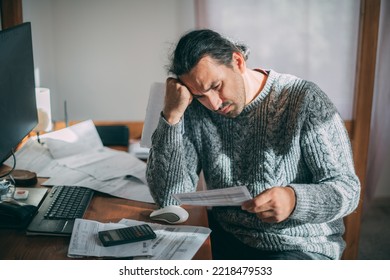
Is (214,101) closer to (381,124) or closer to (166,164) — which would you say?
(166,164)

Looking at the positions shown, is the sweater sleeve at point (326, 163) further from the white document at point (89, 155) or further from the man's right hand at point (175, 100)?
the white document at point (89, 155)

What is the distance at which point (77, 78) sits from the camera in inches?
82.7

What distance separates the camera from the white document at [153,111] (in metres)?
1.59

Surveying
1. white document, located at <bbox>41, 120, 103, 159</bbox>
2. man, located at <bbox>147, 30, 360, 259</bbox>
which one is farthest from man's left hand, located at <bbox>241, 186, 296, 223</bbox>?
white document, located at <bbox>41, 120, 103, 159</bbox>

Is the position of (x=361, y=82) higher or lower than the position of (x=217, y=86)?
lower

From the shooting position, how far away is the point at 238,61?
134 cm

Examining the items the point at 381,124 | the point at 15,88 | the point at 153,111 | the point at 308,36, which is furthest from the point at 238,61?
the point at 381,124

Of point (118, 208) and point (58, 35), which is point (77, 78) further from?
point (118, 208)

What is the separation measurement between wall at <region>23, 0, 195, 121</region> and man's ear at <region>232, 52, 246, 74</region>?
2.32 feet

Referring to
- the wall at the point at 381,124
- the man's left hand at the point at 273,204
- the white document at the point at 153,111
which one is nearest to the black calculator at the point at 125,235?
the man's left hand at the point at 273,204

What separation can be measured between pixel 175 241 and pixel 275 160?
34 cm

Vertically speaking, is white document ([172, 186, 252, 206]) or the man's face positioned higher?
the man's face

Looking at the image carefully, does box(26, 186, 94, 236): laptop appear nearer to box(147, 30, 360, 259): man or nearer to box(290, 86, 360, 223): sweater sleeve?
box(147, 30, 360, 259): man

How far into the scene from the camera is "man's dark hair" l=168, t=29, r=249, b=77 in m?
1.27
